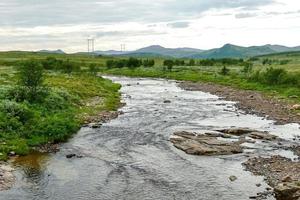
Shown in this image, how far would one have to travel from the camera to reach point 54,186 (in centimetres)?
2553

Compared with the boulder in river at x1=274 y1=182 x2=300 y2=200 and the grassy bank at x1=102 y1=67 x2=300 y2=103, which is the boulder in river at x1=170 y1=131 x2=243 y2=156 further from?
the grassy bank at x1=102 y1=67 x2=300 y2=103

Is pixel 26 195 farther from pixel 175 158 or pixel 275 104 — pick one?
pixel 275 104

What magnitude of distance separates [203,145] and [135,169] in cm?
808


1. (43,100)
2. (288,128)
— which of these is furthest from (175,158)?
(43,100)

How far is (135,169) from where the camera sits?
2903cm

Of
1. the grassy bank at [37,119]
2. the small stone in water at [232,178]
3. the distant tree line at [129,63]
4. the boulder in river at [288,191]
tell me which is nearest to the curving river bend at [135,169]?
the small stone in water at [232,178]

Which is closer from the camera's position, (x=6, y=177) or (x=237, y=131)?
(x=6, y=177)

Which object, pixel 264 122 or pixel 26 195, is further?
pixel 264 122

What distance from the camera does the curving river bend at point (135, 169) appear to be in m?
24.4

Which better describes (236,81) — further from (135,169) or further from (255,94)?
(135,169)

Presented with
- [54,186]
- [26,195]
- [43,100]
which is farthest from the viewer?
[43,100]

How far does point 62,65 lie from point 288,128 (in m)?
91.7

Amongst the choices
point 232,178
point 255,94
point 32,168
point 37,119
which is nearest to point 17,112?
point 37,119

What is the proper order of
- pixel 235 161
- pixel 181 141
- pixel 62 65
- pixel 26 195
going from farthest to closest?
pixel 62 65
pixel 181 141
pixel 235 161
pixel 26 195
